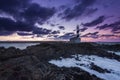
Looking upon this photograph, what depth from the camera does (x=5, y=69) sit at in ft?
34.9

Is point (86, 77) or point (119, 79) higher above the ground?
point (86, 77)

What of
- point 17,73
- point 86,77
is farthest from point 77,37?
point 17,73

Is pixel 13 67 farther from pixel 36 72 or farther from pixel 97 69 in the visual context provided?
pixel 97 69

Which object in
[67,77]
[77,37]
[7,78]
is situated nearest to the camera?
[7,78]

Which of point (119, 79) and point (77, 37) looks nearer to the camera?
point (119, 79)

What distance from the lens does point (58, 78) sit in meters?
11.1

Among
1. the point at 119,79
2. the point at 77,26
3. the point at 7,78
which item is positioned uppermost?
the point at 77,26

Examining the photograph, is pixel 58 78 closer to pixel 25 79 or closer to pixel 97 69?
pixel 25 79

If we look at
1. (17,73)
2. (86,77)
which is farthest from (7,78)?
(86,77)

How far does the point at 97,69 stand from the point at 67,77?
7.41 metres

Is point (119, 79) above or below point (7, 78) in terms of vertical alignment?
below

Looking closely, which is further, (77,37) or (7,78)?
(77,37)

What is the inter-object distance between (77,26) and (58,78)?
38098mm

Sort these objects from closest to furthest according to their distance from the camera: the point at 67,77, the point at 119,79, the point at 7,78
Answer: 1. the point at 7,78
2. the point at 67,77
3. the point at 119,79
